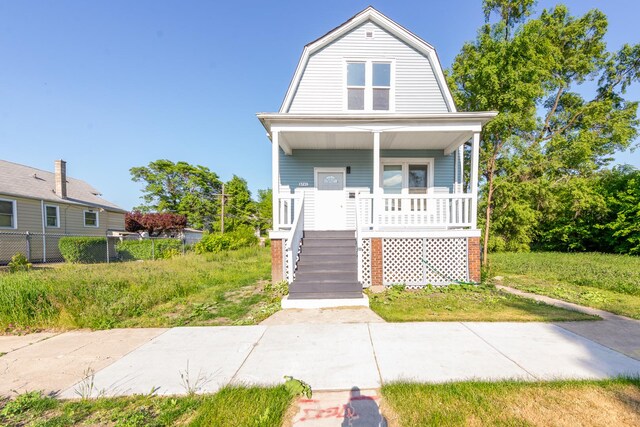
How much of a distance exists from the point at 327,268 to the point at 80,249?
15347 mm

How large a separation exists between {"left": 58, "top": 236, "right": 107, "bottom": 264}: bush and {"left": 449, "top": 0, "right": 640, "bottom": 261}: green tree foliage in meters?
20.1

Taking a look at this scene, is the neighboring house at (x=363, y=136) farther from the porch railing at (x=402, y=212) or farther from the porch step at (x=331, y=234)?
the porch railing at (x=402, y=212)

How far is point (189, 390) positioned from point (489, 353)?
11.4 ft

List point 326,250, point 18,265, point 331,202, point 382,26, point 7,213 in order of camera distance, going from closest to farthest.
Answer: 1. point 326,250
2. point 331,202
3. point 382,26
4. point 18,265
5. point 7,213

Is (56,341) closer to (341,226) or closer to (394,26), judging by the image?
(341,226)

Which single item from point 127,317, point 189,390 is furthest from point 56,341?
point 189,390

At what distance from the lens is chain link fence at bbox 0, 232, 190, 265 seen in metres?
13.2

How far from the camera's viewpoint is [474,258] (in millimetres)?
7414

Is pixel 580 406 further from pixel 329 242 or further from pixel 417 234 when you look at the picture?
pixel 329 242

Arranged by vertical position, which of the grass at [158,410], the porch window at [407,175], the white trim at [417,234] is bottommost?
the grass at [158,410]

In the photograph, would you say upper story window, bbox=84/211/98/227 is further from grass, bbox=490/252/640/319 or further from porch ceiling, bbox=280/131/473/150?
grass, bbox=490/252/640/319

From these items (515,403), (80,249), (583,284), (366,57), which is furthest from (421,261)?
(80,249)

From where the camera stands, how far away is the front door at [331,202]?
9.64m

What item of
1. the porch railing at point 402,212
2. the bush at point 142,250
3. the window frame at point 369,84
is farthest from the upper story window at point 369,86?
the bush at point 142,250
